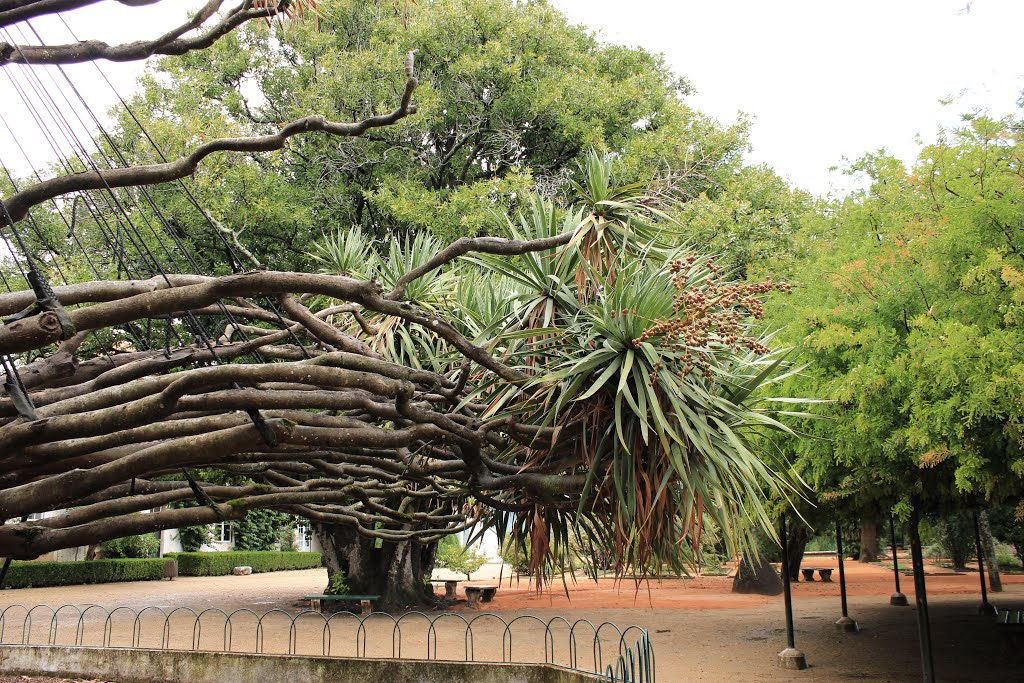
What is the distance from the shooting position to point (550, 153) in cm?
1839

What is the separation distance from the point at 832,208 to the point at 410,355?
9053 millimetres

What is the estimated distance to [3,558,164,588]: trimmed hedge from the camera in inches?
953

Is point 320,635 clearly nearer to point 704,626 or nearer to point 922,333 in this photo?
point 704,626

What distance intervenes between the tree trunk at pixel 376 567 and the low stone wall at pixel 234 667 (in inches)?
368

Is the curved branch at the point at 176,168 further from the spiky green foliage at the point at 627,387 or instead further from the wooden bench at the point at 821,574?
the wooden bench at the point at 821,574

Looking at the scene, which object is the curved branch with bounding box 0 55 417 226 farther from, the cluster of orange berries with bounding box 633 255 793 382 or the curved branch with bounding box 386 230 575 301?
the cluster of orange berries with bounding box 633 255 793 382

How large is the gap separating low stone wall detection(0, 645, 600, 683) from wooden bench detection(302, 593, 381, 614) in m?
7.38

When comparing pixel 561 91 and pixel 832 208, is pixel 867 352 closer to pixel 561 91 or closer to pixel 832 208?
pixel 832 208

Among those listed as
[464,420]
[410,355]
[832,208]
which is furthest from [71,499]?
[832,208]

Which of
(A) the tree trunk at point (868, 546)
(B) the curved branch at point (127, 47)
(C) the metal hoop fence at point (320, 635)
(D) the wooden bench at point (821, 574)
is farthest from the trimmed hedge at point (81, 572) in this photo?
(A) the tree trunk at point (868, 546)

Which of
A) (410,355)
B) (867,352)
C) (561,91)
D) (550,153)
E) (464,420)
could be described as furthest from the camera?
(550,153)

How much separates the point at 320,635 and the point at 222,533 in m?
23.9

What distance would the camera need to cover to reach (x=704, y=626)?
16781 millimetres

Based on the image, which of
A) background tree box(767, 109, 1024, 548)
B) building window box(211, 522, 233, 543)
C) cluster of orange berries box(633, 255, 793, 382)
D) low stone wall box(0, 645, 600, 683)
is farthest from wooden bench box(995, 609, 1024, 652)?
→ building window box(211, 522, 233, 543)
